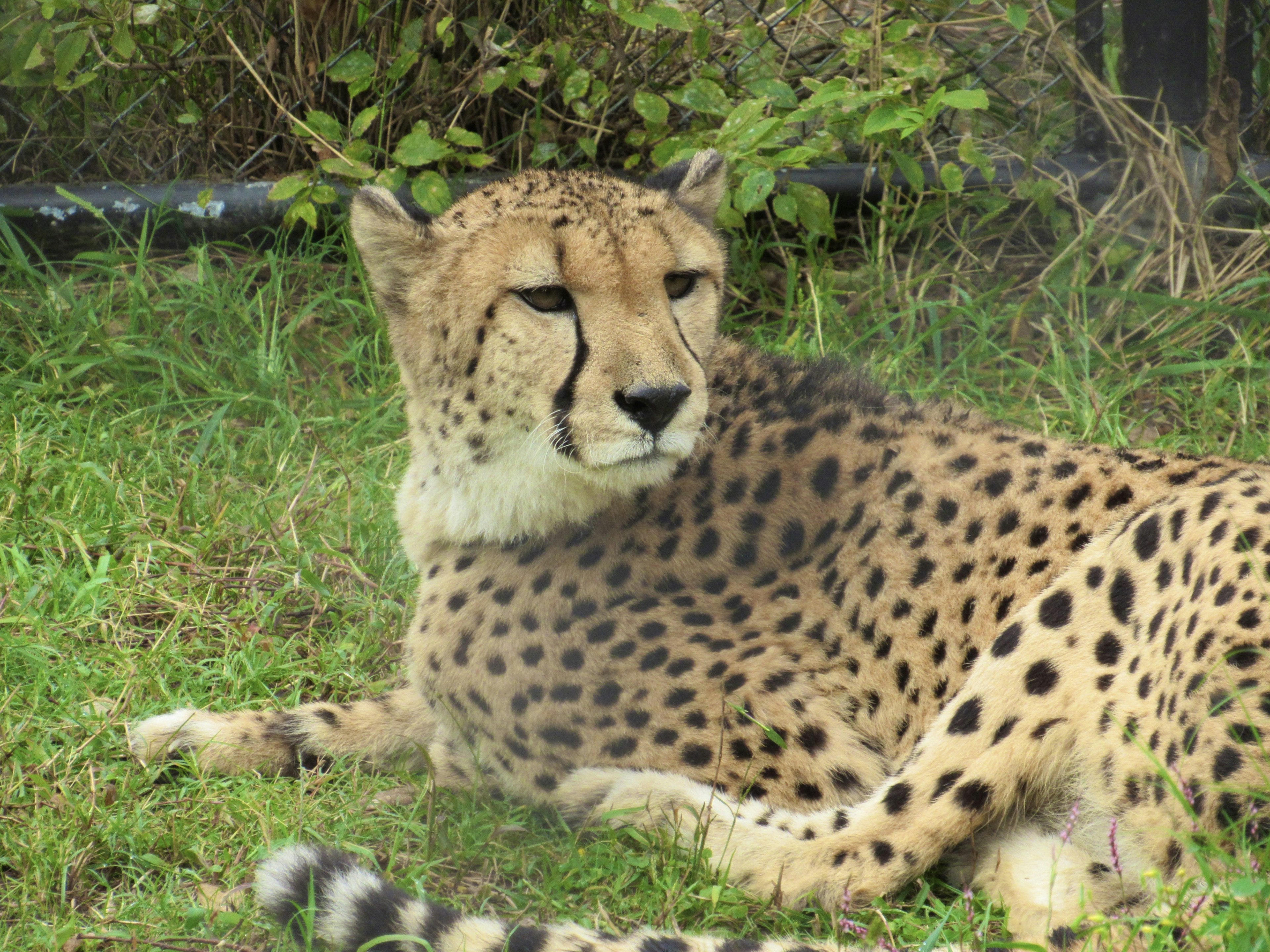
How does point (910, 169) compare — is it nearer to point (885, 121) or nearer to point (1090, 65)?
point (885, 121)

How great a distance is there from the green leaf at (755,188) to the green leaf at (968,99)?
47cm

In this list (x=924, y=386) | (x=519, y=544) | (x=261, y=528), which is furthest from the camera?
(x=924, y=386)

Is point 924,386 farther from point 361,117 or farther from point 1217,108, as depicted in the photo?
point 361,117

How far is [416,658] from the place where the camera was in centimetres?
248

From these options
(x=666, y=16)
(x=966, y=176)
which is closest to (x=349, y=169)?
(x=666, y=16)

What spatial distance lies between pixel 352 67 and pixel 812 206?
1379 millimetres

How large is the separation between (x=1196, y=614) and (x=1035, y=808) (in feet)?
1.27

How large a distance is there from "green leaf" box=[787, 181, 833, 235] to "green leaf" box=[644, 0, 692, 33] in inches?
22.0

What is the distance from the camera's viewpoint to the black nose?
2.19 meters

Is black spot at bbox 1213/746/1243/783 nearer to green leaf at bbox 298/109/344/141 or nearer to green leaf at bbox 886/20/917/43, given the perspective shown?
green leaf at bbox 886/20/917/43

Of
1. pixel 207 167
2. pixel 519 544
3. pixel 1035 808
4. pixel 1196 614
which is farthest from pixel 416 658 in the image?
pixel 207 167

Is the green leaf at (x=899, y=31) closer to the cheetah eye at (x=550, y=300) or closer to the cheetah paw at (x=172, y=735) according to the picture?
the cheetah eye at (x=550, y=300)

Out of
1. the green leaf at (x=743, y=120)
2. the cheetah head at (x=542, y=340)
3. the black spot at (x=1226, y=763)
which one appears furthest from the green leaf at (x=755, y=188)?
the black spot at (x=1226, y=763)

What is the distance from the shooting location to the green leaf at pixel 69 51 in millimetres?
3719
